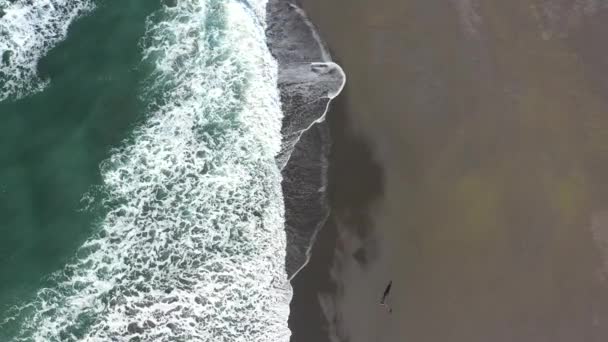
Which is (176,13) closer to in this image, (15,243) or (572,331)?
(15,243)

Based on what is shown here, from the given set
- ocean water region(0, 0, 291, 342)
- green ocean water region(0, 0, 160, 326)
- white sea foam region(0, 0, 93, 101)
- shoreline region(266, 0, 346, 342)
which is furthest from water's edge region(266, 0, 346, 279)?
white sea foam region(0, 0, 93, 101)

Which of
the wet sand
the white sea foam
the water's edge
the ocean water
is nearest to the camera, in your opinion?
the wet sand

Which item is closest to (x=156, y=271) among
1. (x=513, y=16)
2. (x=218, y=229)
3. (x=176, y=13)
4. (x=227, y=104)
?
(x=218, y=229)

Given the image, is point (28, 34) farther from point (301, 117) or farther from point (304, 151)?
point (304, 151)

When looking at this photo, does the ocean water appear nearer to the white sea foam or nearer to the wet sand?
the white sea foam

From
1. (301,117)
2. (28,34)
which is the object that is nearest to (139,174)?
(301,117)

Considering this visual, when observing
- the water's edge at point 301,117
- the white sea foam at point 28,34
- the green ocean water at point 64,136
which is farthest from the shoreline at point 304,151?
the white sea foam at point 28,34
